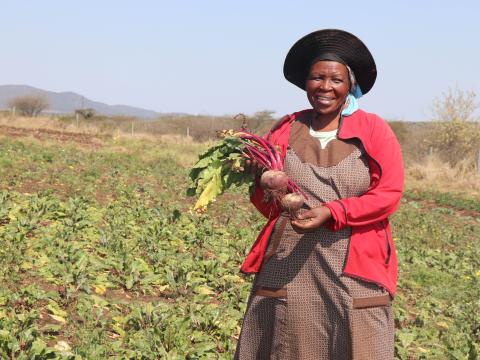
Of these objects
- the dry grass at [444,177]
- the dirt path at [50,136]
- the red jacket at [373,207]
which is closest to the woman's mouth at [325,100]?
the red jacket at [373,207]

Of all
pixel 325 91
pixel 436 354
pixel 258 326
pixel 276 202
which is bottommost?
pixel 436 354

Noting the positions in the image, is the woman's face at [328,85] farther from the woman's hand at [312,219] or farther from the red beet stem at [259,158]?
the woman's hand at [312,219]

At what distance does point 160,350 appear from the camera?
165 inches

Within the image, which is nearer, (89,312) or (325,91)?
(325,91)

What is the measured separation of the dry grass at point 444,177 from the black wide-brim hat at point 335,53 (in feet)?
57.8

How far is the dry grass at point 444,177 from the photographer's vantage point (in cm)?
2036

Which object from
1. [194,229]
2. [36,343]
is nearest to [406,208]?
[194,229]

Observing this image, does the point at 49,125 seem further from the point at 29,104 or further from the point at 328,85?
the point at 328,85

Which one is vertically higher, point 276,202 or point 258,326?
point 276,202

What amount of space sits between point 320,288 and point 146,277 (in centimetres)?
348

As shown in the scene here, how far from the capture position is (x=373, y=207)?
2527 millimetres

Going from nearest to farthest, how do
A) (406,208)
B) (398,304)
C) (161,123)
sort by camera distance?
(398,304), (406,208), (161,123)

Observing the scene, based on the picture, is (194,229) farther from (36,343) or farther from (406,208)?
(406,208)

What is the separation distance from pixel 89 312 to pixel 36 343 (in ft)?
2.95
